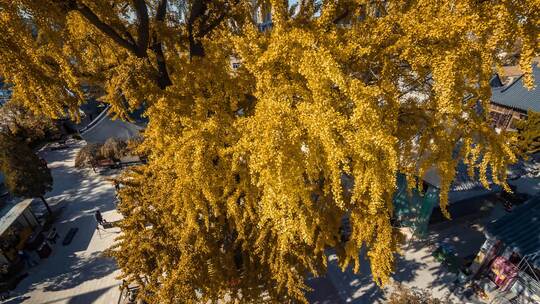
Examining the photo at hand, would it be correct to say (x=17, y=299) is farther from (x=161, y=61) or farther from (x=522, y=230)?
(x=522, y=230)

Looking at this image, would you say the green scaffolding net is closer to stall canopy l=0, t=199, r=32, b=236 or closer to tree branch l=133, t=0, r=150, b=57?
tree branch l=133, t=0, r=150, b=57

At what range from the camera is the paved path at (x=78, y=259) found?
35.8 ft

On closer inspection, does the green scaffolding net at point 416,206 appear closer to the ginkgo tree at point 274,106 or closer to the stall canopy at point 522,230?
the stall canopy at point 522,230

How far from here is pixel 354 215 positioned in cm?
669

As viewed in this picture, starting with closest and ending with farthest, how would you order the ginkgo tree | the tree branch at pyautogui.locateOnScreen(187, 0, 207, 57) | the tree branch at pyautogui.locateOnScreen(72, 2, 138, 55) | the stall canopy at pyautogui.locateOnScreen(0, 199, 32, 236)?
the ginkgo tree → the tree branch at pyautogui.locateOnScreen(72, 2, 138, 55) → the tree branch at pyautogui.locateOnScreen(187, 0, 207, 57) → the stall canopy at pyautogui.locateOnScreen(0, 199, 32, 236)

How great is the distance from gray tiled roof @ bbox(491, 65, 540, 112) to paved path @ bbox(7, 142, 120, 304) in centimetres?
2591

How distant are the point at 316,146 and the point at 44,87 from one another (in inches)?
209

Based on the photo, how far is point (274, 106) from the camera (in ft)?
14.8

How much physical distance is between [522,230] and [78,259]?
672 inches

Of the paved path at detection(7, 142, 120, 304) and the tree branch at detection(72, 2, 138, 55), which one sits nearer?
the tree branch at detection(72, 2, 138, 55)

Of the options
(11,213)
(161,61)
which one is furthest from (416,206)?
(11,213)

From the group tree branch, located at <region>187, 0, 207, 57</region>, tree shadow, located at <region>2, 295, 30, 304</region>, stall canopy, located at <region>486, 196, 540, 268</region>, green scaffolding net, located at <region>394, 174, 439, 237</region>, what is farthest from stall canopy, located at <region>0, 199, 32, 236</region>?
stall canopy, located at <region>486, 196, 540, 268</region>

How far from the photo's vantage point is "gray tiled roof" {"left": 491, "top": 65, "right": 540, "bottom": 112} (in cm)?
1944

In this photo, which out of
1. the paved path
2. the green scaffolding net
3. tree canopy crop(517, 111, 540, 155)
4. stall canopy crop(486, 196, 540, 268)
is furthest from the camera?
tree canopy crop(517, 111, 540, 155)
